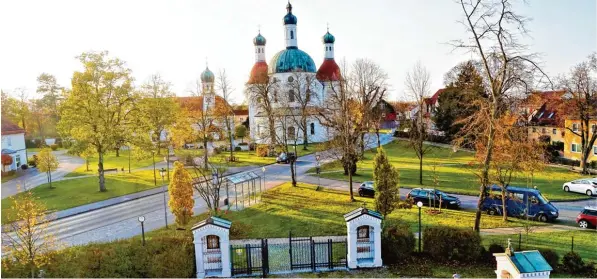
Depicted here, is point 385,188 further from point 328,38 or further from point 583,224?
point 328,38

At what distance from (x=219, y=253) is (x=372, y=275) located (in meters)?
3.95

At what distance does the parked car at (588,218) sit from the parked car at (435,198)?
4.27 meters

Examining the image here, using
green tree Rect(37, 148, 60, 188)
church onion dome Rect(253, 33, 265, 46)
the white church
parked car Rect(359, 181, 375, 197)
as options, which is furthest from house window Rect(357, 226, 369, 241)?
church onion dome Rect(253, 33, 265, 46)

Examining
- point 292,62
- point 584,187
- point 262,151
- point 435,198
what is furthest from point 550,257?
point 292,62

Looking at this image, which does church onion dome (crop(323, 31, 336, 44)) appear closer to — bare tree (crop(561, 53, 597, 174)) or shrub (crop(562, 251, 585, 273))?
bare tree (crop(561, 53, 597, 174))

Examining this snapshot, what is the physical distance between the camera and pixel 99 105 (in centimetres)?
2283

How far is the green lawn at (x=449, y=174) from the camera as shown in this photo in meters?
21.4

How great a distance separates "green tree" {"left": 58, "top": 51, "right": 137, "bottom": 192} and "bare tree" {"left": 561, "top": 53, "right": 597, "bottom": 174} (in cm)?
2567

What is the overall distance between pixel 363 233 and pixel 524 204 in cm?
781

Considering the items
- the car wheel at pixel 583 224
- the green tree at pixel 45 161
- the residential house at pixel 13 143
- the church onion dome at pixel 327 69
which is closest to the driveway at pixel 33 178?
the residential house at pixel 13 143

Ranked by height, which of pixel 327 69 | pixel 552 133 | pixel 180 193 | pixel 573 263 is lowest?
pixel 573 263

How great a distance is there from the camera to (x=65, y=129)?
22.6 meters

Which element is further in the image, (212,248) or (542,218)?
(542,218)

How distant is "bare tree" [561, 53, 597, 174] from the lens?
25953 mm
